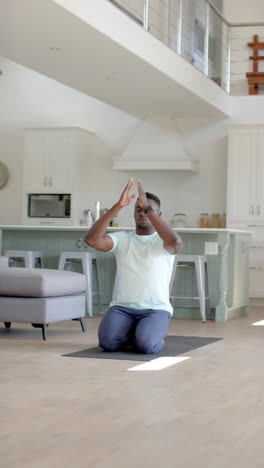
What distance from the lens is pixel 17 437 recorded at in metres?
2.60

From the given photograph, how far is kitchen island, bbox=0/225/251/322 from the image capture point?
7043 mm

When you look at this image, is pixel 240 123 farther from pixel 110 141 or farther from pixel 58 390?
pixel 58 390

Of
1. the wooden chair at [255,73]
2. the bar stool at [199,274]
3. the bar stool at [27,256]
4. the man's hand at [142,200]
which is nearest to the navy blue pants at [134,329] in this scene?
the man's hand at [142,200]

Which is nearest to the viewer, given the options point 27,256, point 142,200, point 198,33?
point 142,200

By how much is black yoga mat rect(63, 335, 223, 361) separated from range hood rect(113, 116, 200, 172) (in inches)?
183

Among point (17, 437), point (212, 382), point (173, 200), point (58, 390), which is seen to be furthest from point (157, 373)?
point (173, 200)

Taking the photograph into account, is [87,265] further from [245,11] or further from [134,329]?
[245,11]

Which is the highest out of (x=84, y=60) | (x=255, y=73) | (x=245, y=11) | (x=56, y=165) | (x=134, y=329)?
(x=245, y=11)

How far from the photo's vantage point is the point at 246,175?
9820 millimetres

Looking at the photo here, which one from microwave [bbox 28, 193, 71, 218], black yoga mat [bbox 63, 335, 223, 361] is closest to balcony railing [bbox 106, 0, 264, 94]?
microwave [bbox 28, 193, 71, 218]

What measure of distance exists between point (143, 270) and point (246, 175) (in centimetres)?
534

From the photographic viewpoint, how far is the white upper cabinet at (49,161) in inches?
401

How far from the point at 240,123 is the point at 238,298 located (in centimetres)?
338

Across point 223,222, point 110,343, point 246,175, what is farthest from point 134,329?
point 223,222
